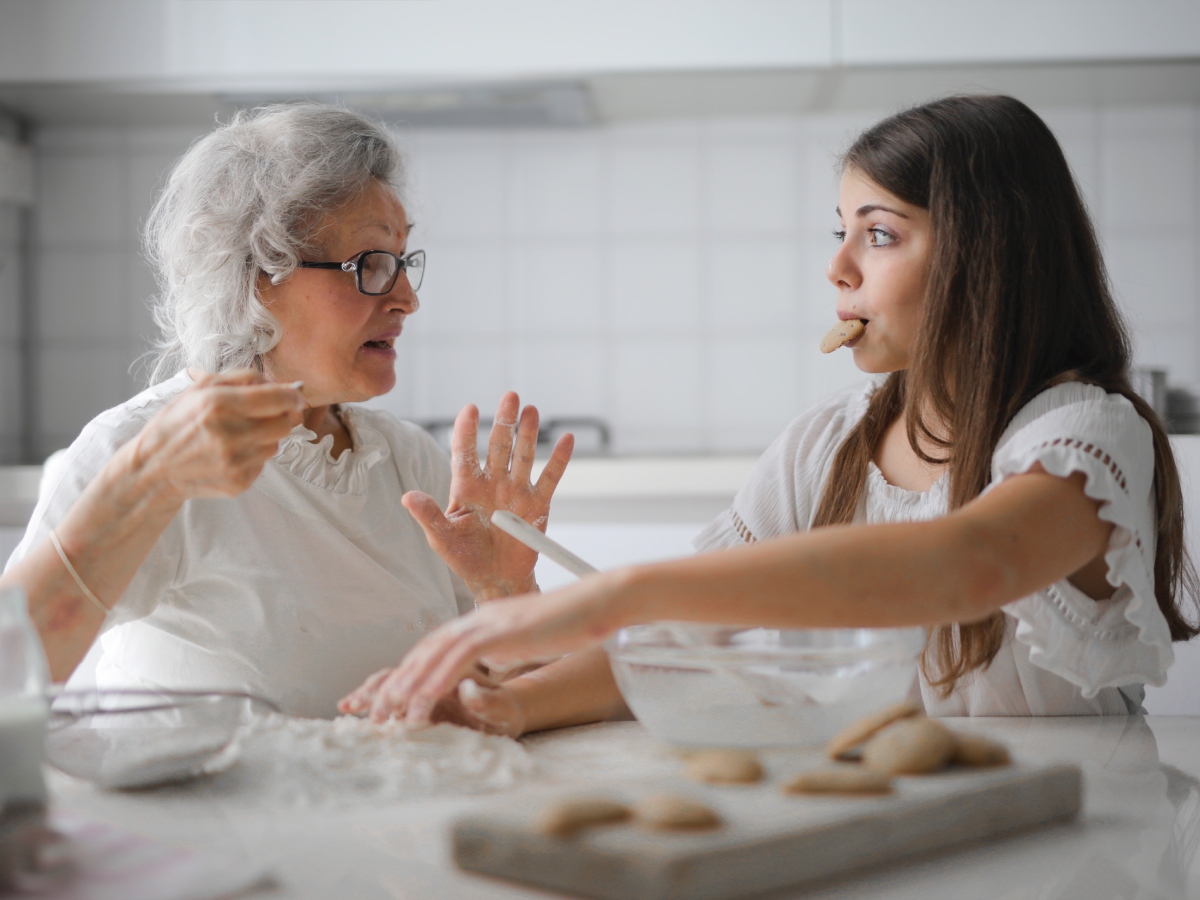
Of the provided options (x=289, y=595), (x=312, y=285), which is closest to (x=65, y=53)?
(x=312, y=285)

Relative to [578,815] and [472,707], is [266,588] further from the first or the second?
[578,815]

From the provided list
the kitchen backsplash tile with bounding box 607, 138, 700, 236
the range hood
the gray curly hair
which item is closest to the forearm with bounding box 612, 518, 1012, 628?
the gray curly hair

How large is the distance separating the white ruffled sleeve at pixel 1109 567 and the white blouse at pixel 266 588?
709 millimetres

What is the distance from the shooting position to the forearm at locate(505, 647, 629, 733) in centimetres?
90

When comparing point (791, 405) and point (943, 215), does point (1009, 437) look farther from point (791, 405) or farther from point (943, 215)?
point (791, 405)

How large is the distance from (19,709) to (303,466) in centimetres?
76

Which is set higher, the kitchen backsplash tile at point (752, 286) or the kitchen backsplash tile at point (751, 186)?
the kitchen backsplash tile at point (751, 186)

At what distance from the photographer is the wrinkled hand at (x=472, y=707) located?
807 mm

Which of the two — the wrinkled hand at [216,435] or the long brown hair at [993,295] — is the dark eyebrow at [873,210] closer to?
the long brown hair at [993,295]

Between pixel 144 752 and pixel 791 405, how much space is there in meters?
2.63

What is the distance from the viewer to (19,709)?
1.83ft

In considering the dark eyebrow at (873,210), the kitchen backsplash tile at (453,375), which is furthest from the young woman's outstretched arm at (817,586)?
Answer: the kitchen backsplash tile at (453,375)

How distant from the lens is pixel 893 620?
0.74 m

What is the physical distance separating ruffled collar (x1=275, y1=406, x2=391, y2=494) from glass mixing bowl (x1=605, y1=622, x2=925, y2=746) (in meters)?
0.68
